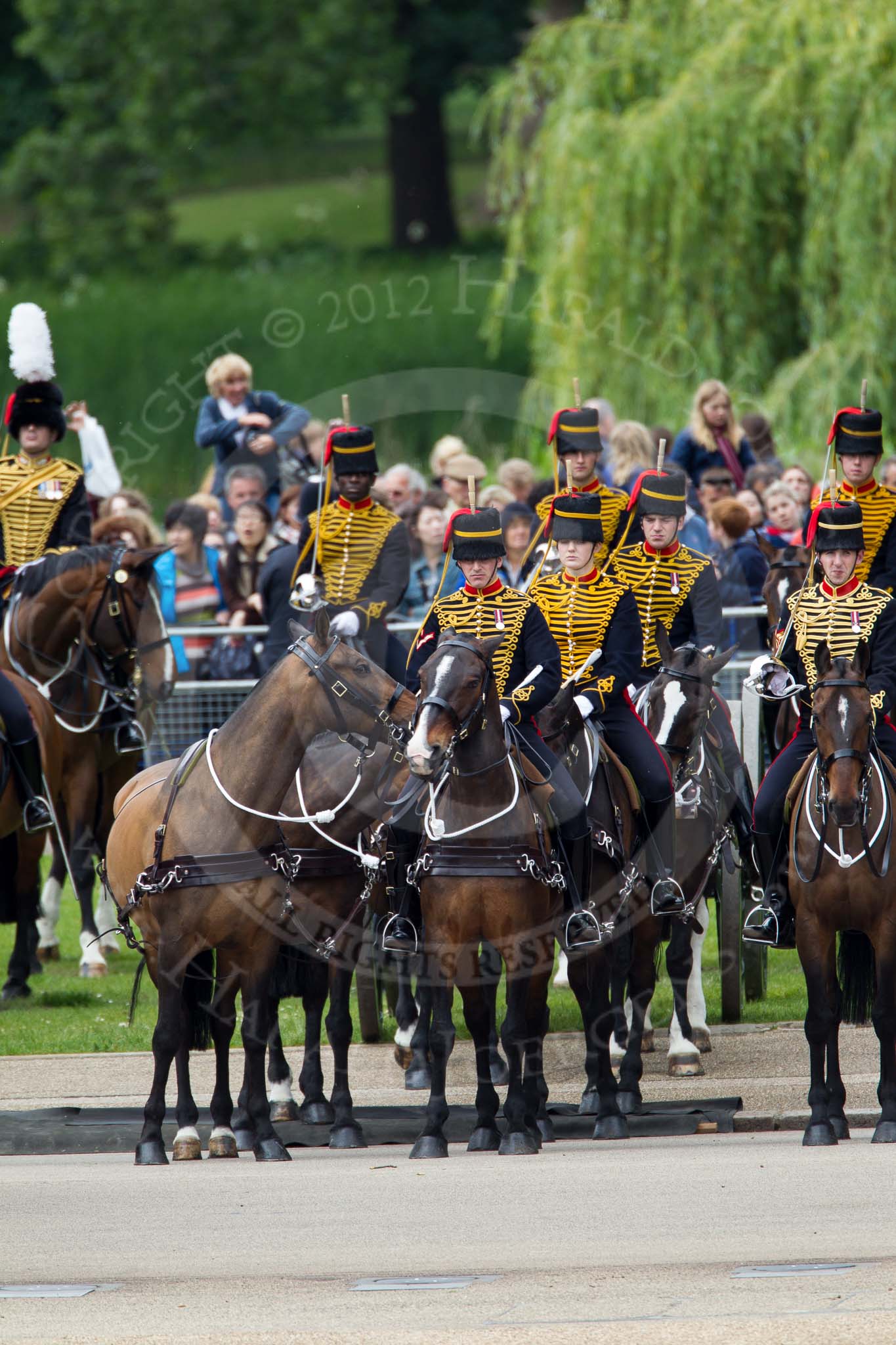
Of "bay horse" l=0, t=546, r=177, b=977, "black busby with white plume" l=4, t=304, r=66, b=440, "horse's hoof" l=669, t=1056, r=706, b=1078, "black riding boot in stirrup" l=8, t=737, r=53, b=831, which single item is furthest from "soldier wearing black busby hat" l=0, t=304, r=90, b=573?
"horse's hoof" l=669, t=1056, r=706, b=1078

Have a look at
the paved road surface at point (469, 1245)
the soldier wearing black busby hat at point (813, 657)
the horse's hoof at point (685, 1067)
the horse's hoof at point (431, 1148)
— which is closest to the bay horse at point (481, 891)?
the horse's hoof at point (431, 1148)

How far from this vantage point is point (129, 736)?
12703 millimetres

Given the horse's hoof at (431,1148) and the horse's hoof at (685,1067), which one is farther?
the horse's hoof at (685,1067)

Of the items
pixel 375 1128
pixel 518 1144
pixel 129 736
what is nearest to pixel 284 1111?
pixel 375 1128

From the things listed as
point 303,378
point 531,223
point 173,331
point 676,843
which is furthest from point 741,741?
point 173,331

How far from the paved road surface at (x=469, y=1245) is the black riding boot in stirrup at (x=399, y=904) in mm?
829

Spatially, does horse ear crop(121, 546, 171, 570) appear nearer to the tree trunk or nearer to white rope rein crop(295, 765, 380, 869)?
white rope rein crop(295, 765, 380, 869)

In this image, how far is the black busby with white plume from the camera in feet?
41.4

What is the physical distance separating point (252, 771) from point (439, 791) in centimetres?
71

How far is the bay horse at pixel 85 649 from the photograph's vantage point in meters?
12.3

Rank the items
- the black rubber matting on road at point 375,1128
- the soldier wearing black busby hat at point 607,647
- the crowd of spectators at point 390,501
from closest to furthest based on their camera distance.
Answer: the black rubber matting on road at point 375,1128 → the soldier wearing black busby hat at point 607,647 → the crowd of spectators at point 390,501

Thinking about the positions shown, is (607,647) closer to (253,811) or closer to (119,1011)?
(253,811)

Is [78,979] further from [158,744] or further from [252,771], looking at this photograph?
[252,771]

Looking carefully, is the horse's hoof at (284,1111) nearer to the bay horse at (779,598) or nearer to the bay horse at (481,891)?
A: the bay horse at (481,891)
